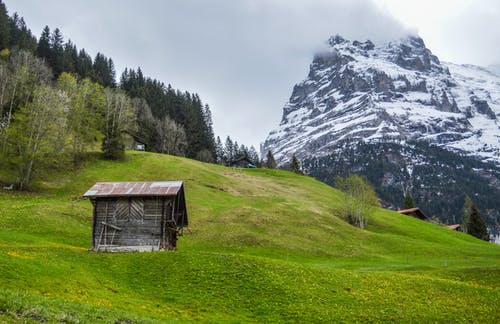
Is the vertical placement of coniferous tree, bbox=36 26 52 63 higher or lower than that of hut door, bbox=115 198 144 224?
higher

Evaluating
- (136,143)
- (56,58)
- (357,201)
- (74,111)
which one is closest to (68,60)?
(56,58)

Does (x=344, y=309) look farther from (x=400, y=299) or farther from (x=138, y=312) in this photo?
(x=138, y=312)

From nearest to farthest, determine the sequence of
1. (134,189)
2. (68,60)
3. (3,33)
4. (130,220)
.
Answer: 1. (130,220)
2. (134,189)
3. (3,33)
4. (68,60)

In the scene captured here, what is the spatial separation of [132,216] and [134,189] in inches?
112

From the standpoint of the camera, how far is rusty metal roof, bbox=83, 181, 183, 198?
141ft

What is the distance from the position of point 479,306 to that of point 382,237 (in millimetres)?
39930

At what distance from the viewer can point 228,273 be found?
31.9 meters

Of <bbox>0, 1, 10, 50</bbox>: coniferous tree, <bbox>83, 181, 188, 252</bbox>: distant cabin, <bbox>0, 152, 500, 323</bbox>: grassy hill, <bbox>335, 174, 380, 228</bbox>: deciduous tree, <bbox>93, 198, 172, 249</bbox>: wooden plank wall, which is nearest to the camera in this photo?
<bbox>0, 152, 500, 323</bbox>: grassy hill

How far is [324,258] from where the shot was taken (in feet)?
178

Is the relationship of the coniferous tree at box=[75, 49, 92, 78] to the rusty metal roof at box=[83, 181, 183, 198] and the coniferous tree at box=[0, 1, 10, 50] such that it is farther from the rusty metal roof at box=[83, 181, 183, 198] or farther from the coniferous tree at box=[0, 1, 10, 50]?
the rusty metal roof at box=[83, 181, 183, 198]

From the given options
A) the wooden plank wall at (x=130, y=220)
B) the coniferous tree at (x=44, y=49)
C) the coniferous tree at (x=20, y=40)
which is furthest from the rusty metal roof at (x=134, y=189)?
the coniferous tree at (x=44, y=49)

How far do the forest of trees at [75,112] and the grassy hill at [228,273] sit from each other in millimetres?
8178

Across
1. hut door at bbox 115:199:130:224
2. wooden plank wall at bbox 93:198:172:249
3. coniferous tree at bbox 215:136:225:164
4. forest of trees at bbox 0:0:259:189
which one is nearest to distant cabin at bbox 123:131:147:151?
forest of trees at bbox 0:0:259:189

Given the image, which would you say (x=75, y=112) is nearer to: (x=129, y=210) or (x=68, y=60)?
(x=129, y=210)
